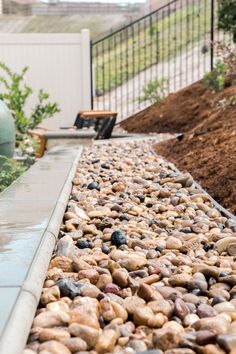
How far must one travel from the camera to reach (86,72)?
455 inches

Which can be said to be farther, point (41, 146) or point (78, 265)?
point (41, 146)

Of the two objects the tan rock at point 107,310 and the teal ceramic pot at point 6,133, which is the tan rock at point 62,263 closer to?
the tan rock at point 107,310

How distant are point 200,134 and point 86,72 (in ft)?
17.8

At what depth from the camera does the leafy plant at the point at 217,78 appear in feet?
31.3

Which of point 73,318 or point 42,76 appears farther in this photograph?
point 42,76

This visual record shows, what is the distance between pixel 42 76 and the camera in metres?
11.6

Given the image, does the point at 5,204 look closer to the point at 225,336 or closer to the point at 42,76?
the point at 225,336

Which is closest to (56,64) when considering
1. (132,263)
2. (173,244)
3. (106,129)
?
(106,129)

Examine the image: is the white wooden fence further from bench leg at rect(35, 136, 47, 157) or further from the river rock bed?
the river rock bed

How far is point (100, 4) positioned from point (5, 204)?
3365 cm

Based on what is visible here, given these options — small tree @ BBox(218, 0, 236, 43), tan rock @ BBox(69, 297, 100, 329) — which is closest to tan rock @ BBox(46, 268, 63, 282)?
tan rock @ BBox(69, 297, 100, 329)

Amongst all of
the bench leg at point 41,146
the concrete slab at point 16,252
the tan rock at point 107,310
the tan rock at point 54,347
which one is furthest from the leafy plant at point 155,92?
the tan rock at point 54,347

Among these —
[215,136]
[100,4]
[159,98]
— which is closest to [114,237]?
[215,136]

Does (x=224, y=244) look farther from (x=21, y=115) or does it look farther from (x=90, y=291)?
(x=21, y=115)
